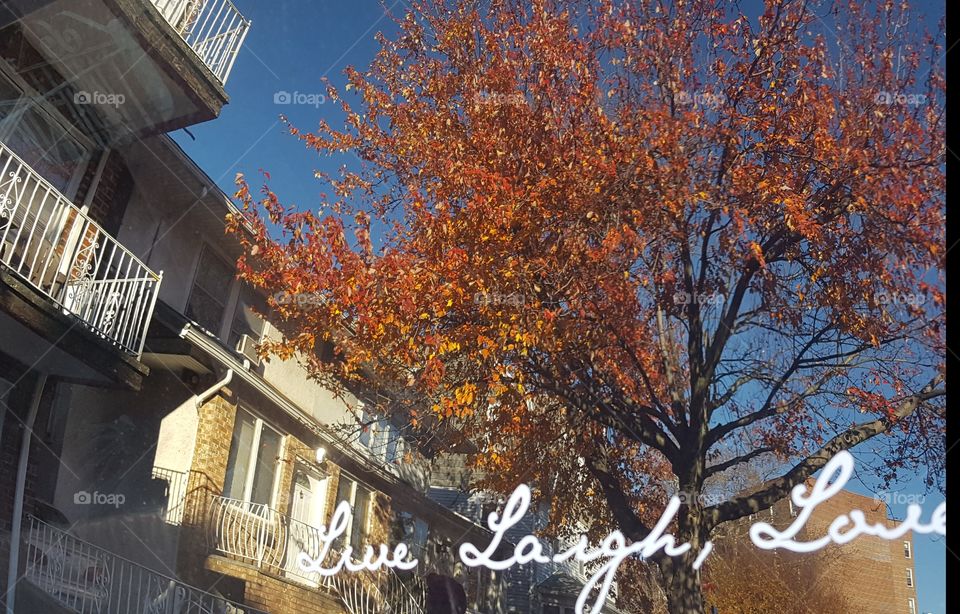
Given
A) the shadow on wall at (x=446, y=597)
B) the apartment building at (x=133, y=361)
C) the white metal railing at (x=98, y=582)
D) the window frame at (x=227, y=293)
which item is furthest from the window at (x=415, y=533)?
the white metal railing at (x=98, y=582)

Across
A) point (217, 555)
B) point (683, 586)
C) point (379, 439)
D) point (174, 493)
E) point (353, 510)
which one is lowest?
point (683, 586)

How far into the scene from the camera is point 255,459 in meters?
15.4

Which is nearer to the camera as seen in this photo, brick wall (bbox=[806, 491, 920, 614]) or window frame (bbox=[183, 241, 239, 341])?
window frame (bbox=[183, 241, 239, 341])

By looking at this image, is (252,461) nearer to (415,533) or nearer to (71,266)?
(71,266)

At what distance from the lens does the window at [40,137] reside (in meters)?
10.8

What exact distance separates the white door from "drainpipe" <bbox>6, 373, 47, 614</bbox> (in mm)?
5614

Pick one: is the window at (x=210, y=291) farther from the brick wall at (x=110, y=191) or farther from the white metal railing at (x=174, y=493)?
the white metal railing at (x=174, y=493)

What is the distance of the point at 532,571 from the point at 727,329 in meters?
20.6

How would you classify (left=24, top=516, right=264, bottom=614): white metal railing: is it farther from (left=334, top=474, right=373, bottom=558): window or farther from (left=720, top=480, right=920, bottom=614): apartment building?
(left=720, top=480, right=920, bottom=614): apartment building

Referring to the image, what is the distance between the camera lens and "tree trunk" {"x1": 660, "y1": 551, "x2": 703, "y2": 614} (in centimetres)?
1050

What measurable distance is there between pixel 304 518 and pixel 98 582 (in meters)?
6.29

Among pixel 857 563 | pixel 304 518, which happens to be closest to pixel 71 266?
pixel 304 518

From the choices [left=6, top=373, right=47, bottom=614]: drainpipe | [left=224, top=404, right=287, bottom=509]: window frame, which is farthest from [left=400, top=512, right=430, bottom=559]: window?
[left=6, top=373, right=47, bottom=614]: drainpipe
